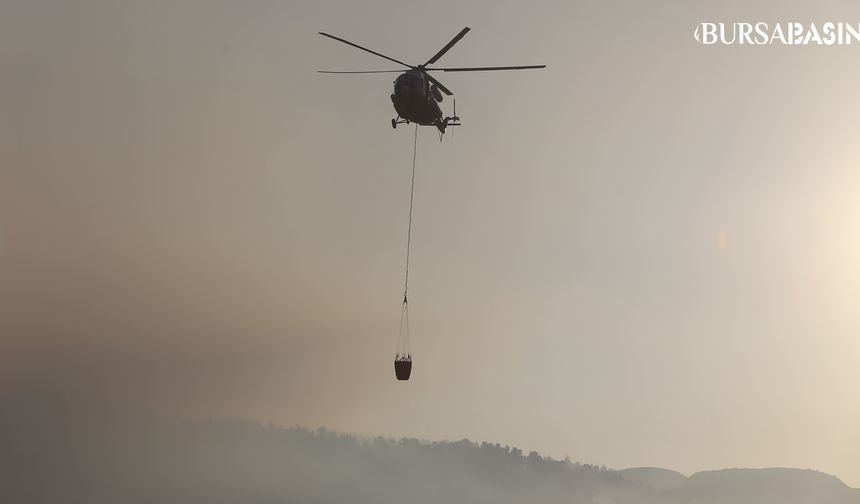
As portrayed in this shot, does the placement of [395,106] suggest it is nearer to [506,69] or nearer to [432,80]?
[432,80]

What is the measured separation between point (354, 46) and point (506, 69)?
19.1 feet

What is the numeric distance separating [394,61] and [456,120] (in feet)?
16.0

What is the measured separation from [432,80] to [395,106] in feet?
6.27

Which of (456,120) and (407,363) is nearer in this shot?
(407,363)

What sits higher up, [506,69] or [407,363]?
[506,69]

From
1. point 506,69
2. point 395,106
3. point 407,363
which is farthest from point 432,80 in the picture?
point 407,363

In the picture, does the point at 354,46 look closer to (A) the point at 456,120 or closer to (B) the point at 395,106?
(B) the point at 395,106

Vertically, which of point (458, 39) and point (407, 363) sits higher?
point (458, 39)

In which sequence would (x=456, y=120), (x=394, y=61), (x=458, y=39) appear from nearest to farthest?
1. (x=458, y=39)
2. (x=394, y=61)
3. (x=456, y=120)

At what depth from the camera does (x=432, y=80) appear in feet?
110

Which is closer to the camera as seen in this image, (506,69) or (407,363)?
(506,69)

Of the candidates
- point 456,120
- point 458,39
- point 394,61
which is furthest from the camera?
point 456,120

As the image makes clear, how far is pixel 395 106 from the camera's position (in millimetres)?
33375

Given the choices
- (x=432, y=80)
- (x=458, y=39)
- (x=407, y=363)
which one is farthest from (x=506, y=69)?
(x=407, y=363)
